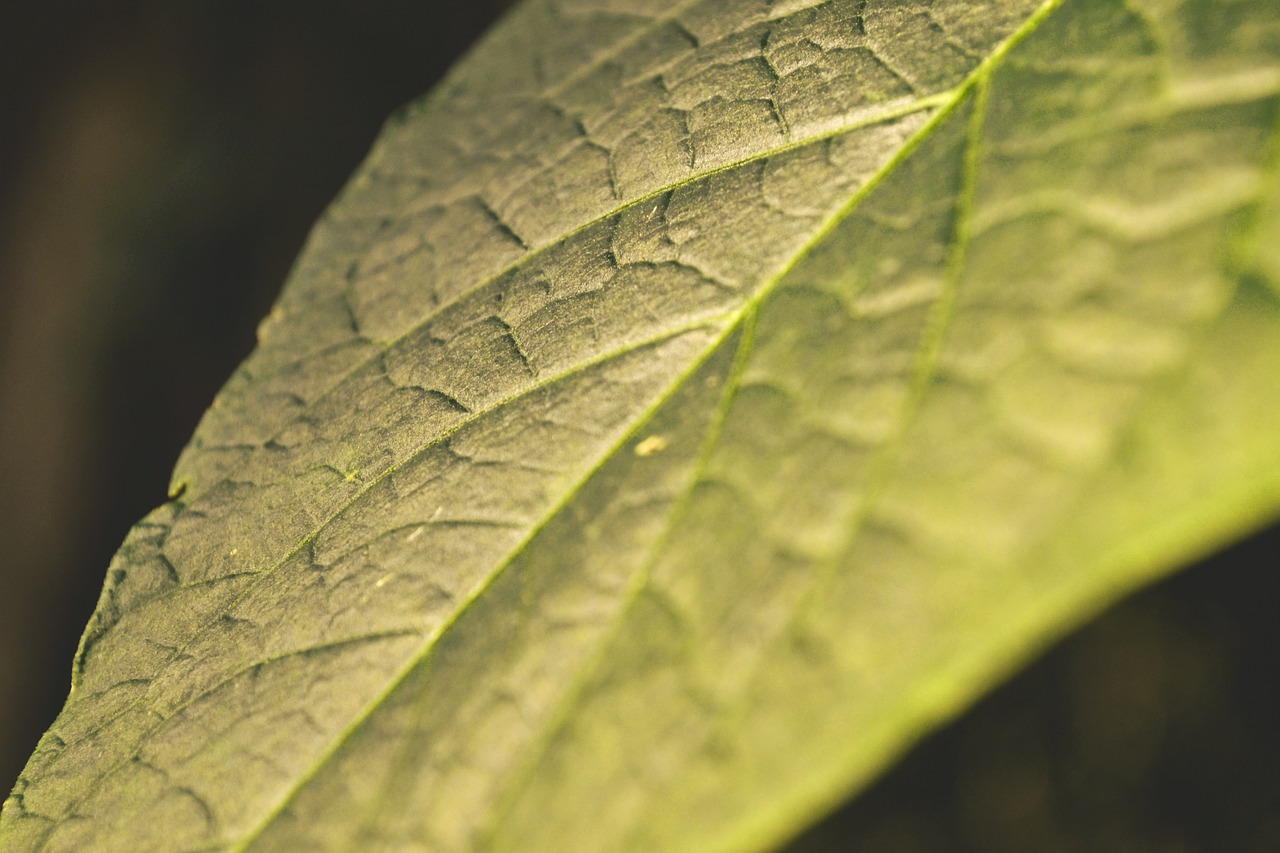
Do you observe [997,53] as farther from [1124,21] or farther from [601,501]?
[601,501]

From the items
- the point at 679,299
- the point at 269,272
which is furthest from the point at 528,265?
the point at 269,272

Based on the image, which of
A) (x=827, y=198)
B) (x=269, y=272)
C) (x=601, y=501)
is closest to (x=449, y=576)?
(x=601, y=501)

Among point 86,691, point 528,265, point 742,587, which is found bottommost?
point 86,691

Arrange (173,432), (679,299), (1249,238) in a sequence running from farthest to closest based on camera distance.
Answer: (173,432), (679,299), (1249,238)

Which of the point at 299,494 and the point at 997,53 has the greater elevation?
the point at 997,53

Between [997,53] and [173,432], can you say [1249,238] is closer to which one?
[997,53]

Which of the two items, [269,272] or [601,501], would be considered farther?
[269,272]

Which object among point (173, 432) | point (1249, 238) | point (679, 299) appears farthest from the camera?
point (173, 432)
